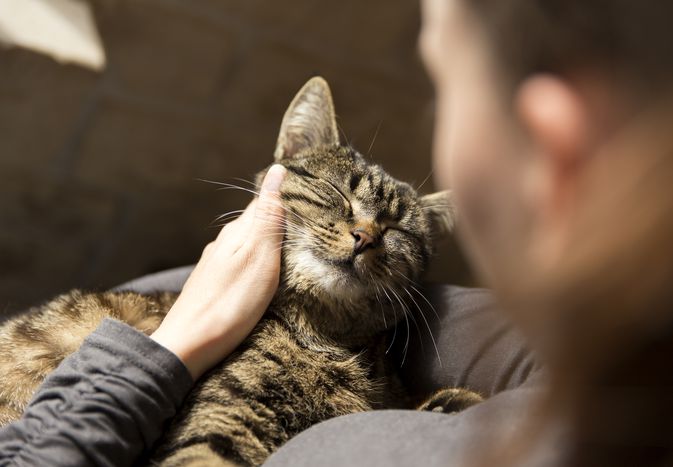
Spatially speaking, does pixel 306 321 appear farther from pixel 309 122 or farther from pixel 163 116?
pixel 163 116

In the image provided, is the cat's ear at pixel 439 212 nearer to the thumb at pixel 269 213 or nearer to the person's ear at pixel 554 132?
the thumb at pixel 269 213

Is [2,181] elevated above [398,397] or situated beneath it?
situated beneath

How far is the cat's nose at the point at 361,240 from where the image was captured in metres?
1.23

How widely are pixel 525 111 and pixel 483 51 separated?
82mm

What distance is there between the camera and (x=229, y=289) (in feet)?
3.77

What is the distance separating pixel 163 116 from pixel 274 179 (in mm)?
1072

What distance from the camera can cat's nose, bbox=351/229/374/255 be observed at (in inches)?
48.5

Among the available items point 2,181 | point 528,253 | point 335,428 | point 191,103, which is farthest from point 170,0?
point 528,253

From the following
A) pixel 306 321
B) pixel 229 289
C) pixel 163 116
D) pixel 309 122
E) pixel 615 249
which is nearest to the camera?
pixel 615 249

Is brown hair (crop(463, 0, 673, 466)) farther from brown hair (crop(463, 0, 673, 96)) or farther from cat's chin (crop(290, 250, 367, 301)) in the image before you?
cat's chin (crop(290, 250, 367, 301))

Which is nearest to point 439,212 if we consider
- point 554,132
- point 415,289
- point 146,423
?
point 415,289

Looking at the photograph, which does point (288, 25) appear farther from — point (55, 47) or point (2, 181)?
point (2, 181)

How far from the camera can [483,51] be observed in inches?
22.3

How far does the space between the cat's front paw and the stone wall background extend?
1002 mm
